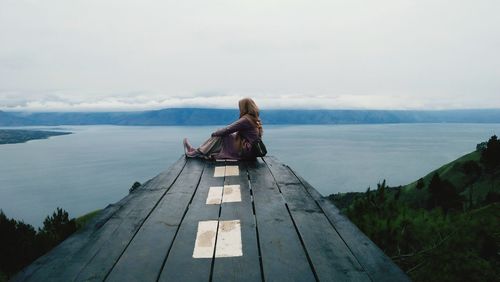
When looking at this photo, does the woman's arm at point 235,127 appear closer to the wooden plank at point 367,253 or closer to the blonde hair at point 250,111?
the blonde hair at point 250,111

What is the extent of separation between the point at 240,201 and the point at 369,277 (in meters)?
2.52

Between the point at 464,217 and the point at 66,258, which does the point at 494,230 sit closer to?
the point at 464,217

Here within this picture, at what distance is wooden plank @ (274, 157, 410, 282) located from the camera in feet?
8.38

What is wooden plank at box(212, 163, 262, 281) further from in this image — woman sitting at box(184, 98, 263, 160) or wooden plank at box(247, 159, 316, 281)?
woman sitting at box(184, 98, 263, 160)

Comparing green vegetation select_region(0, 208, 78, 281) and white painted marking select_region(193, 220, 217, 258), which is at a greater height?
white painted marking select_region(193, 220, 217, 258)

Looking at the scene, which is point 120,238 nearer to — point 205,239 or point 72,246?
point 72,246

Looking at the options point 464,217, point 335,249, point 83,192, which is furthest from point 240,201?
point 83,192

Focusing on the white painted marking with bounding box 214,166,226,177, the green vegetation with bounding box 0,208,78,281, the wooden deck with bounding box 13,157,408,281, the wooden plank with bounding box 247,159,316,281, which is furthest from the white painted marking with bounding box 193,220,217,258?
the green vegetation with bounding box 0,208,78,281

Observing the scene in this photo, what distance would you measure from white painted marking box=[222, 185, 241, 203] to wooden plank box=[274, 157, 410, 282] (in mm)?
1363

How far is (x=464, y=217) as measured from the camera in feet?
14.1

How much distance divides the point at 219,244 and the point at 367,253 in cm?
135

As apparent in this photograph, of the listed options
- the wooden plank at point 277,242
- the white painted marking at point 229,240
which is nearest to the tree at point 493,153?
the wooden plank at point 277,242

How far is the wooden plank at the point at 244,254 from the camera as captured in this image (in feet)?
8.52

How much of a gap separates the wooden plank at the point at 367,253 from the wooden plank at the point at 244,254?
879 millimetres
